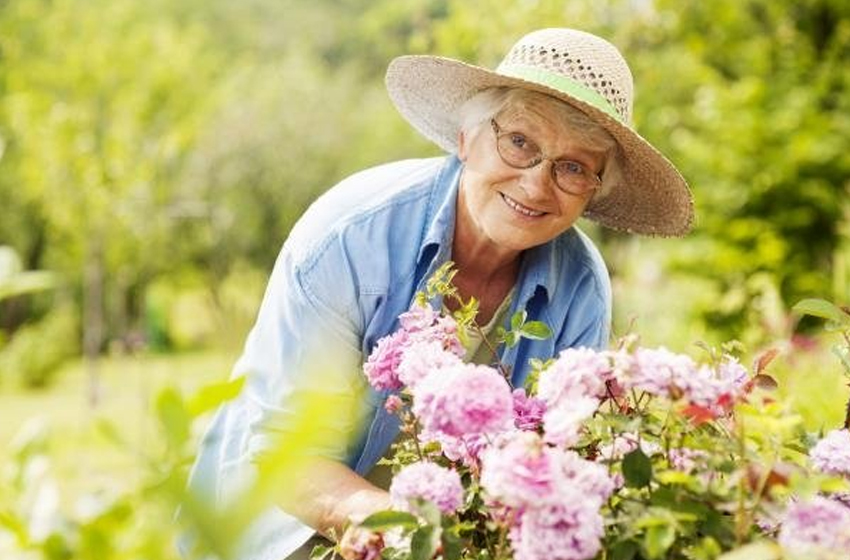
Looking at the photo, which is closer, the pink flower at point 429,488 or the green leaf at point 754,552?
the green leaf at point 754,552

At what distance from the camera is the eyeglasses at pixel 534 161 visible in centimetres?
206

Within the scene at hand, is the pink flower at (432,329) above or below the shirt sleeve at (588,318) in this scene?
above

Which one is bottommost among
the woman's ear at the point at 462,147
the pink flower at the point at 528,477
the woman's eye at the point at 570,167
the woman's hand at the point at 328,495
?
the woman's hand at the point at 328,495

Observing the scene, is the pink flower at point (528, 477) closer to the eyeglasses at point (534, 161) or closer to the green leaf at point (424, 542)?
the green leaf at point (424, 542)

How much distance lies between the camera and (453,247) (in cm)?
223

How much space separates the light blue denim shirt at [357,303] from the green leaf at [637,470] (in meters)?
0.70

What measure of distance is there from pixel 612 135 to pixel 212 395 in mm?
1627

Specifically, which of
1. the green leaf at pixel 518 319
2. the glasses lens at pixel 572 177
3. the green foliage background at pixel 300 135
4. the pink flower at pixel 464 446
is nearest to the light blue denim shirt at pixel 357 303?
the glasses lens at pixel 572 177

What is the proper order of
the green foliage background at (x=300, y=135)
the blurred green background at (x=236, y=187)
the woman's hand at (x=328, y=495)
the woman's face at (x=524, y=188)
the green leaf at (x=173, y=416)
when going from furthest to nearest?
the green foliage background at (x=300, y=135) < the blurred green background at (x=236, y=187) < the woman's face at (x=524, y=188) < the woman's hand at (x=328, y=495) < the green leaf at (x=173, y=416)

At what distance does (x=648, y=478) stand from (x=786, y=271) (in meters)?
7.44

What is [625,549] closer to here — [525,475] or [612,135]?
[525,475]

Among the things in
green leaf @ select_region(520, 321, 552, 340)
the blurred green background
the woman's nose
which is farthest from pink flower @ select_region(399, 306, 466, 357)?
the woman's nose

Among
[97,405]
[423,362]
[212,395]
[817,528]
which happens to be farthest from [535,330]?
[97,405]

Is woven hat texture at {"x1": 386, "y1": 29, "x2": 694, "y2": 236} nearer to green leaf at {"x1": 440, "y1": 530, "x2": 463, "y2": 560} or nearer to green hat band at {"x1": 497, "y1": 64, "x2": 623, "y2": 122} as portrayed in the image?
green hat band at {"x1": 497, "y1": 64, "x2": 623, "y2": 122}
